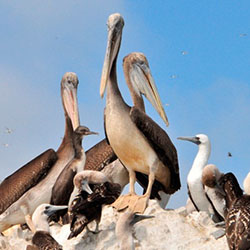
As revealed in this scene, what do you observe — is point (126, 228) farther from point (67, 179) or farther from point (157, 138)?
point (67, 179)

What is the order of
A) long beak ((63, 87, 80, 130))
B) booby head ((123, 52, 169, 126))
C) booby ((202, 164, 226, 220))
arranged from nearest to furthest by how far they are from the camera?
booby ((202, 164, 226, 220)) → booby head ((123, 52, 169, 126)) → long beak ((63, 87, 80, 130))

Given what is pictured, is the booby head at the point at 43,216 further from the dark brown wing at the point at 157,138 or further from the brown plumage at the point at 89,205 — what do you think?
the dark brown wing at the point at 157,138

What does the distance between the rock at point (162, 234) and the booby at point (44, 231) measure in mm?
297

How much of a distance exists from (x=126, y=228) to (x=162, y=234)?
2.73ft

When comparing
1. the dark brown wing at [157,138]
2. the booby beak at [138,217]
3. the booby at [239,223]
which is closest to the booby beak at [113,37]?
the dark brown wing at [157,138]

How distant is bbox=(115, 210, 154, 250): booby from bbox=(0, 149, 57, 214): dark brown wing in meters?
3.37

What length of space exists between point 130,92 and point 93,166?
1167 millimetres

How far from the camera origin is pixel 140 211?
11.7 metres

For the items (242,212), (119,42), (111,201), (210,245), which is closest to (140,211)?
(111,201)

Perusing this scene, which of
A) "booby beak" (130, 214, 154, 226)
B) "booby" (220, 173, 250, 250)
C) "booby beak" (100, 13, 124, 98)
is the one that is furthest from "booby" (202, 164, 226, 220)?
"booby beak" (100, 13, 124, 98)

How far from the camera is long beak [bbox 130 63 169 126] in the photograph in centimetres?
1366

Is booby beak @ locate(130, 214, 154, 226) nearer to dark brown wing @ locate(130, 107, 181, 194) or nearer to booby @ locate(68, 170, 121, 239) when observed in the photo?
booby @ locate(68, 170, 121, 239)

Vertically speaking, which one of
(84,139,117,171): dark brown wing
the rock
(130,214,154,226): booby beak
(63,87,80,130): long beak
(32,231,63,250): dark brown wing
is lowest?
the rock

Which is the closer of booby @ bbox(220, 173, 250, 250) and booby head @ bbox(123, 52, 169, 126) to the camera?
booby @ bbox(220, 173, 250, 250)
